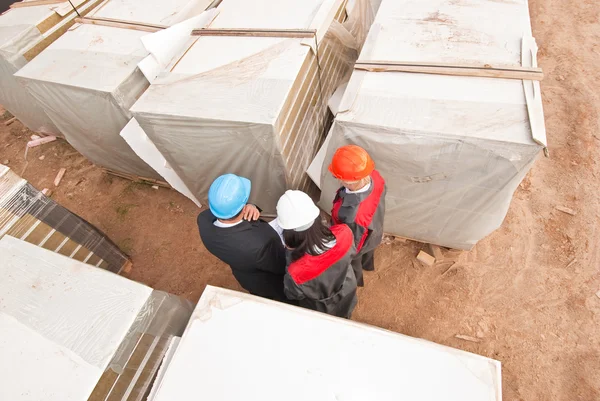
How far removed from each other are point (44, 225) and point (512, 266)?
3.98m

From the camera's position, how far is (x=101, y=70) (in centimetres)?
279

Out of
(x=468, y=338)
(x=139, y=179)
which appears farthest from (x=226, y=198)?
(x=139, y=179)

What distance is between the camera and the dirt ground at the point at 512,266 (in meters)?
2.70

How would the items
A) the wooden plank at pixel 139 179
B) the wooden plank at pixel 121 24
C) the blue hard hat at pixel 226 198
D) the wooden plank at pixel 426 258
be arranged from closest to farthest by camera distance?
the blue hard hat at pixel 226 198 < the wooden plank at pixel 121 24 < the wooden plank at pixel 426 258 < the wooden plank at pixel 139 179

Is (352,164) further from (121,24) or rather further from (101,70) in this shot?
(121,24)

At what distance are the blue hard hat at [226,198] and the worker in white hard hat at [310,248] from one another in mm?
287

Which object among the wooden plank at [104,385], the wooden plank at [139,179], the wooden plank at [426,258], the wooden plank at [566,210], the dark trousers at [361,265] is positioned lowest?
the wooden plank at [566,210]

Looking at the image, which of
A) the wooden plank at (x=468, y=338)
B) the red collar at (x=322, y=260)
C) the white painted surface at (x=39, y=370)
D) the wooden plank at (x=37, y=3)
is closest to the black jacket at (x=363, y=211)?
the red collar at (x=322, y=260)

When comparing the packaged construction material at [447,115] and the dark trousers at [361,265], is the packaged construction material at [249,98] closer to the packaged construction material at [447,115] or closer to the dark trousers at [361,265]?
the packaged construction material at [447,115]

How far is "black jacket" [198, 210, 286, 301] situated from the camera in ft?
6.62

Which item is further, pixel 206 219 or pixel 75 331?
pixel 206 219

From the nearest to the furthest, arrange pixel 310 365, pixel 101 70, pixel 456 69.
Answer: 1. pixel 310 365
2. pixel 456 69
3. pixel 101 70

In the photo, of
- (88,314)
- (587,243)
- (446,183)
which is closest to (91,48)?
(88,314)

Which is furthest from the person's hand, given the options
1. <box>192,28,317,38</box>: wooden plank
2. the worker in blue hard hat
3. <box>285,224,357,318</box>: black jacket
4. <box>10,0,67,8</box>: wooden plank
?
<box>10,0,67,8</box>: wooden plank
